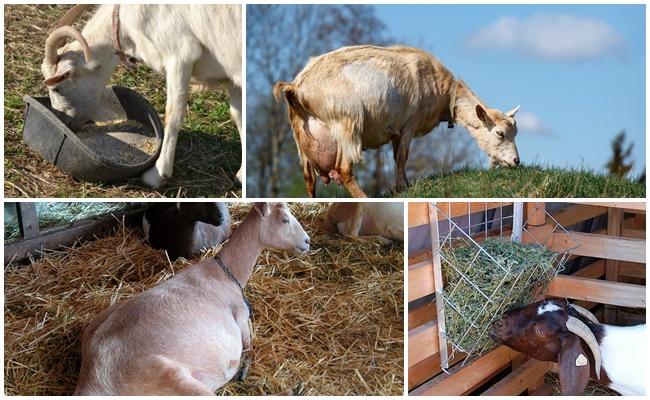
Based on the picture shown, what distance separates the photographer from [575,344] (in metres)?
4.37

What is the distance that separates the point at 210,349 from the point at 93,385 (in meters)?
0.60

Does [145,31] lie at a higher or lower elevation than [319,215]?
higher

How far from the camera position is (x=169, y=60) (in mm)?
4477

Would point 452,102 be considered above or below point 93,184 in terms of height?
above

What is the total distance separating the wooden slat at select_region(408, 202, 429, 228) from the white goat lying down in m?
1.04

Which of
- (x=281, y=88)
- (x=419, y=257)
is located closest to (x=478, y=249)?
(x=419, y=257)

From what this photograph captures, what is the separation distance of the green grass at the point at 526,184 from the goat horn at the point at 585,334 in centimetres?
71

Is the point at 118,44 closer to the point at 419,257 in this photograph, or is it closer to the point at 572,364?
the point at 419,257

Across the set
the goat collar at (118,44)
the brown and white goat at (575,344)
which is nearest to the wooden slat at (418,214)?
the brown and white goat at (575,344)

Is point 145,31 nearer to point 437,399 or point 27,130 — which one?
point 27,130

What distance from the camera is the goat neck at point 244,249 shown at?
445 cm

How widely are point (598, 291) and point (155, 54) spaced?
3001 millimetres

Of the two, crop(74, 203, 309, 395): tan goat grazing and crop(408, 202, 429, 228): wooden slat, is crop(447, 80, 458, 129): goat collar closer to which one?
crop(408, 202, 429, 228): wooden slat

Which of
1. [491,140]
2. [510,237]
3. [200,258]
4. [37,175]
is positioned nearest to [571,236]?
[510,237]
